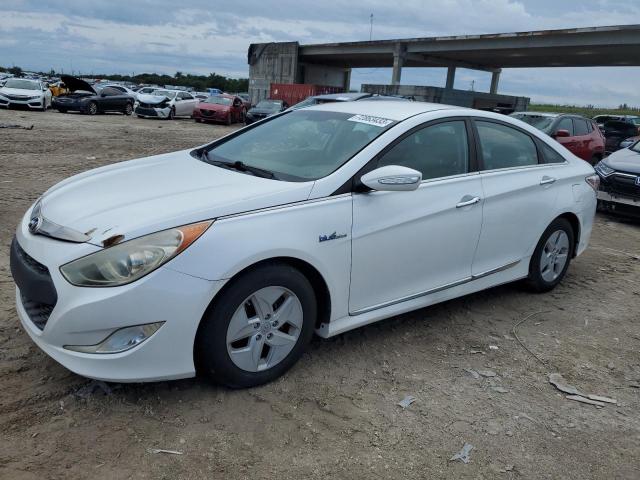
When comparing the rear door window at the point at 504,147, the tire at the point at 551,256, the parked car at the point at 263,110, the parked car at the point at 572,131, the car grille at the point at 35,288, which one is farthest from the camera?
the parked car at the point at 263,110

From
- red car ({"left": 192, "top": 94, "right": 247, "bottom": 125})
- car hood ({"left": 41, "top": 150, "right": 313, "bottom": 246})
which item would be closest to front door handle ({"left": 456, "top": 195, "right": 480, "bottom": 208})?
car hood ({"left": 41, "top": 150, "right": 313, "bottom": 246})

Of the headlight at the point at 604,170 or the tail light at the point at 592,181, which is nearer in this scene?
the tail light at the point at 592,181

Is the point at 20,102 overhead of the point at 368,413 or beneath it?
overhead

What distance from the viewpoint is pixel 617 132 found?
20000 mm

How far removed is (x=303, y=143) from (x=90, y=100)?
84.2 ft

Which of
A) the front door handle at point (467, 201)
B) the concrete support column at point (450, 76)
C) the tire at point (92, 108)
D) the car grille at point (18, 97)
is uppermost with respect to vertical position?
the concrete support column at point (450, 76)

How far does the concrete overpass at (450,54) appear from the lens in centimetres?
3047

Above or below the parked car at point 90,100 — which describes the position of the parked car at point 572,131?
above

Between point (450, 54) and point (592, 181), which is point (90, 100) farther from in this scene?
point (450, 54)

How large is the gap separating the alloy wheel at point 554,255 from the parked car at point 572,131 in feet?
22.6

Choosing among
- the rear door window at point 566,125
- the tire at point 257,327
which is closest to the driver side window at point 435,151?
the tire at point 257,327

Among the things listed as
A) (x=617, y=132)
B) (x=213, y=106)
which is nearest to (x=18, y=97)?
(x=213, y=106)

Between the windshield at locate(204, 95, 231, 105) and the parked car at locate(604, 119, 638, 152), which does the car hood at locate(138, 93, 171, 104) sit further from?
the parked car at locate(604, 119, 638, 152)

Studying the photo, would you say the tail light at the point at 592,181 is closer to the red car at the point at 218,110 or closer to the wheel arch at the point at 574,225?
the wheel arch at the point at 574,225
